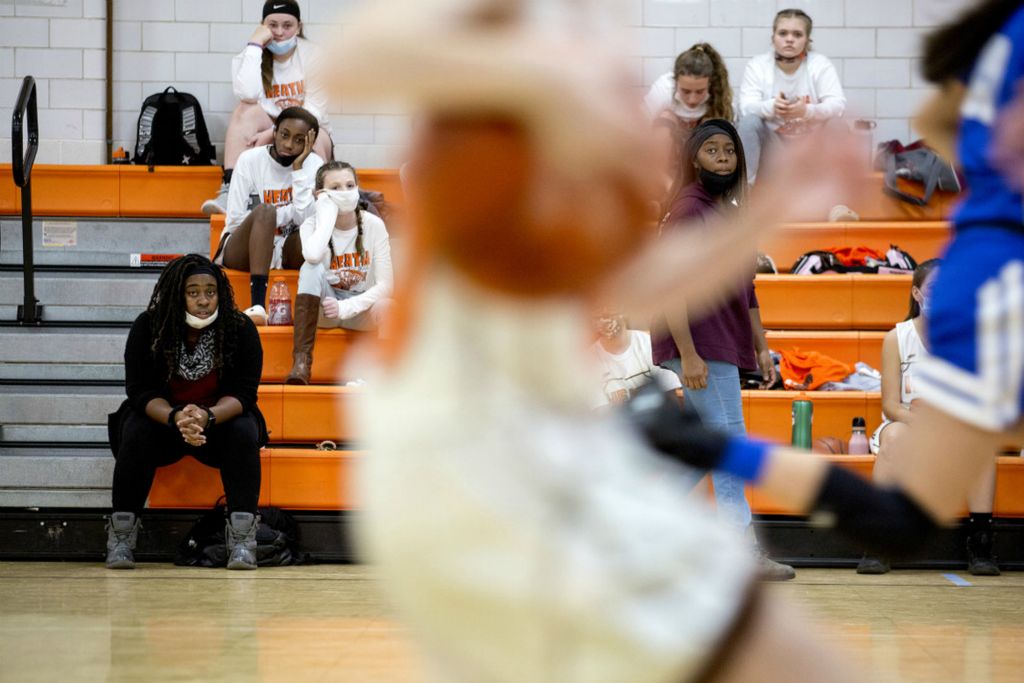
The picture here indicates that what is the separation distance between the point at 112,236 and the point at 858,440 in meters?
4.98

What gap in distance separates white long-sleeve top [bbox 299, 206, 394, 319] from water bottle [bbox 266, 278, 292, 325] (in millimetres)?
327

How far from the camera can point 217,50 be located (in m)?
10.0

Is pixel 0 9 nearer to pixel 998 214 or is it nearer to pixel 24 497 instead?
pixel 24 497

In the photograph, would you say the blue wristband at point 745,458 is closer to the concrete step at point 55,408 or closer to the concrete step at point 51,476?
the concrete step at point 51,476

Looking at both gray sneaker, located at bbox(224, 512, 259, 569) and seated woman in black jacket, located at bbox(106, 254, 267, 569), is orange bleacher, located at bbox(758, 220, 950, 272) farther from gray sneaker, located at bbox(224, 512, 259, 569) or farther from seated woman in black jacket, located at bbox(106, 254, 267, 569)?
gray sneaker, located at bbox(224, 512, 259, 569)

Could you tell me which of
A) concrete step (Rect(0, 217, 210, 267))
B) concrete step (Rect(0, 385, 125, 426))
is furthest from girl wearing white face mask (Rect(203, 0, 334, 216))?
concrete step (Rect(0, 385, 125, 426))

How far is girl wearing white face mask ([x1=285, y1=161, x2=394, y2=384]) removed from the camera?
7.04 m

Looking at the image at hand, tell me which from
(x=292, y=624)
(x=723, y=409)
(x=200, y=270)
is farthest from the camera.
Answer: (x=200, y=270)

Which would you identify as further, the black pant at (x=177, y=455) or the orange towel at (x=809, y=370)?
the orange towel at (x=809, y=370)

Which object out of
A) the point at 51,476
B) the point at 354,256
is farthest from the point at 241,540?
the point at 354,256

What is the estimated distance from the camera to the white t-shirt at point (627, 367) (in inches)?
232

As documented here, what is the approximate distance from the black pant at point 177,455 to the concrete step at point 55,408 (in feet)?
3.47

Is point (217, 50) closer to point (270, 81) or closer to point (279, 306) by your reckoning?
point (270, 81)

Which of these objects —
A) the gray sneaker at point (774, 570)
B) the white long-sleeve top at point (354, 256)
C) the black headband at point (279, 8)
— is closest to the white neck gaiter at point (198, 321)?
the white long-sleeve top at point (354, 256)
